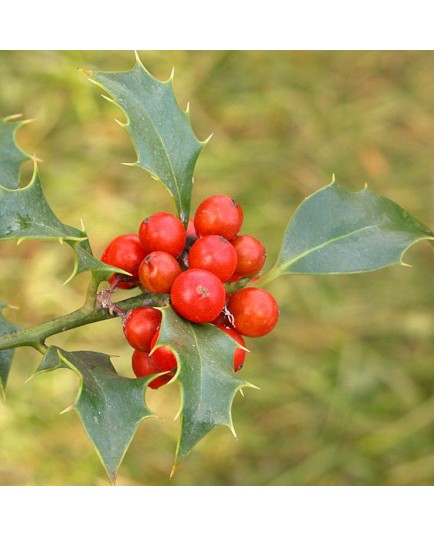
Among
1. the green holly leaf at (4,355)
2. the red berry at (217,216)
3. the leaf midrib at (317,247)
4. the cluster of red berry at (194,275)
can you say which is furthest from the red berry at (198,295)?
the green holly leaf at (4,355)

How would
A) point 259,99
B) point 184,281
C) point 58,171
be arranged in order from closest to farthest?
point 184,281 < point 58,171 < point 259,99

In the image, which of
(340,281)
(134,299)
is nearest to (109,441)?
(134,299)

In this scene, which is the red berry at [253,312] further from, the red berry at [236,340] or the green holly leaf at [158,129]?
the green holly leaf at [158,129]

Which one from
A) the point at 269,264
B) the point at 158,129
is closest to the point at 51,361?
the point at 158,129

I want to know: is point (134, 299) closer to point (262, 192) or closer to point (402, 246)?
point (402, 246)

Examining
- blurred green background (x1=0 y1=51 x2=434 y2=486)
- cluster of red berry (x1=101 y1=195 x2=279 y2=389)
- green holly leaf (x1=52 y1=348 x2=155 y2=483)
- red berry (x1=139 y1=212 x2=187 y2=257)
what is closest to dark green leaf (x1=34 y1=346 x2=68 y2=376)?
green holly leaf (x1=52 y1=348 x2=155 y2=483)

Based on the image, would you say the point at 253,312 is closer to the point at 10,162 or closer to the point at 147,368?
the point at 147,368
